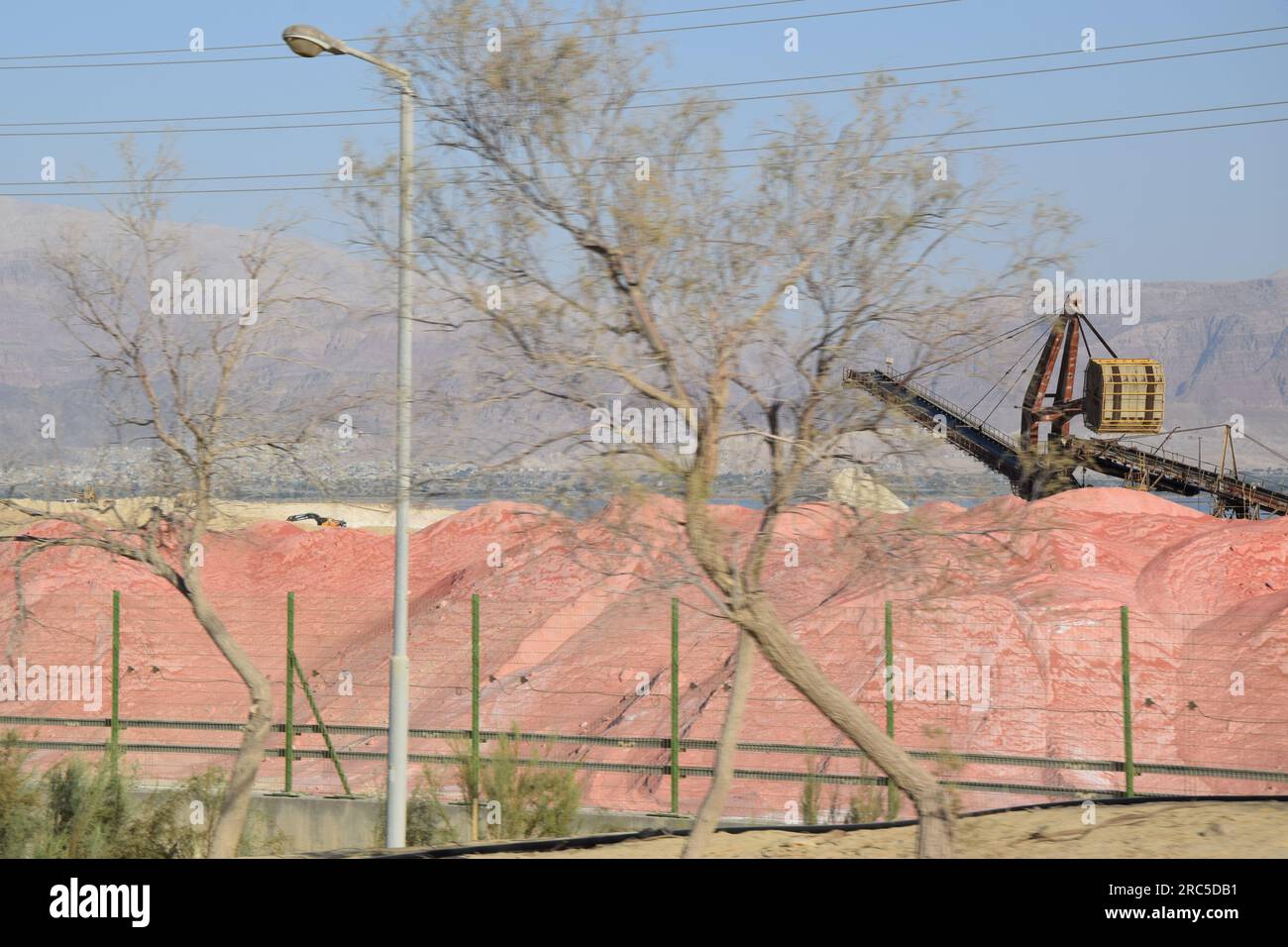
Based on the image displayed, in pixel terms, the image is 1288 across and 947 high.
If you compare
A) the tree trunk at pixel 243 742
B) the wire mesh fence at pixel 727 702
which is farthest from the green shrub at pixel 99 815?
the tree trunk at pixel 243 742

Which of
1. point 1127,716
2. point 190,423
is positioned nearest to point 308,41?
point 190,423

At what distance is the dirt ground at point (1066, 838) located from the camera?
886 cm

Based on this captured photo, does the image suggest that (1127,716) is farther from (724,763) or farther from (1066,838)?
(724,763)

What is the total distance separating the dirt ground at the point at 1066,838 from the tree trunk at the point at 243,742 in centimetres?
324

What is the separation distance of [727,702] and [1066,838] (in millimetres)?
8941

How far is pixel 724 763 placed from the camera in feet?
30.2

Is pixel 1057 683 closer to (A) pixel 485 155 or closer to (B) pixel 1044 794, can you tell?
(B) pixel 1044 794

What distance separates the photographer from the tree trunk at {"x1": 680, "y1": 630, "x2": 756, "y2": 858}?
9102mm

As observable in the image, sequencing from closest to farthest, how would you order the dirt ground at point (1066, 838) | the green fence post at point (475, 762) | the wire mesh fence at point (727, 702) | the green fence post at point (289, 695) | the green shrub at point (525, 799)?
the dirt ground at point (1066, 838) → the green shrub at point (525, 799) → the green fence post at point (475, 762) → the wire mesh fence at point (727, 702) → the green fence post at point (289, 695)

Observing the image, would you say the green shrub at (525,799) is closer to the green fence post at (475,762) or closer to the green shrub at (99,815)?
the green fence post at (475,762)

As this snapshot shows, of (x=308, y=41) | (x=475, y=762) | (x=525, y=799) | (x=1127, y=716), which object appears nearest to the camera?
(x=308, y=41)

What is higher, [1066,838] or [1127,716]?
[1127,716]

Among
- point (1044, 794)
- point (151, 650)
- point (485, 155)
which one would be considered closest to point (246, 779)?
point (485, 155)
